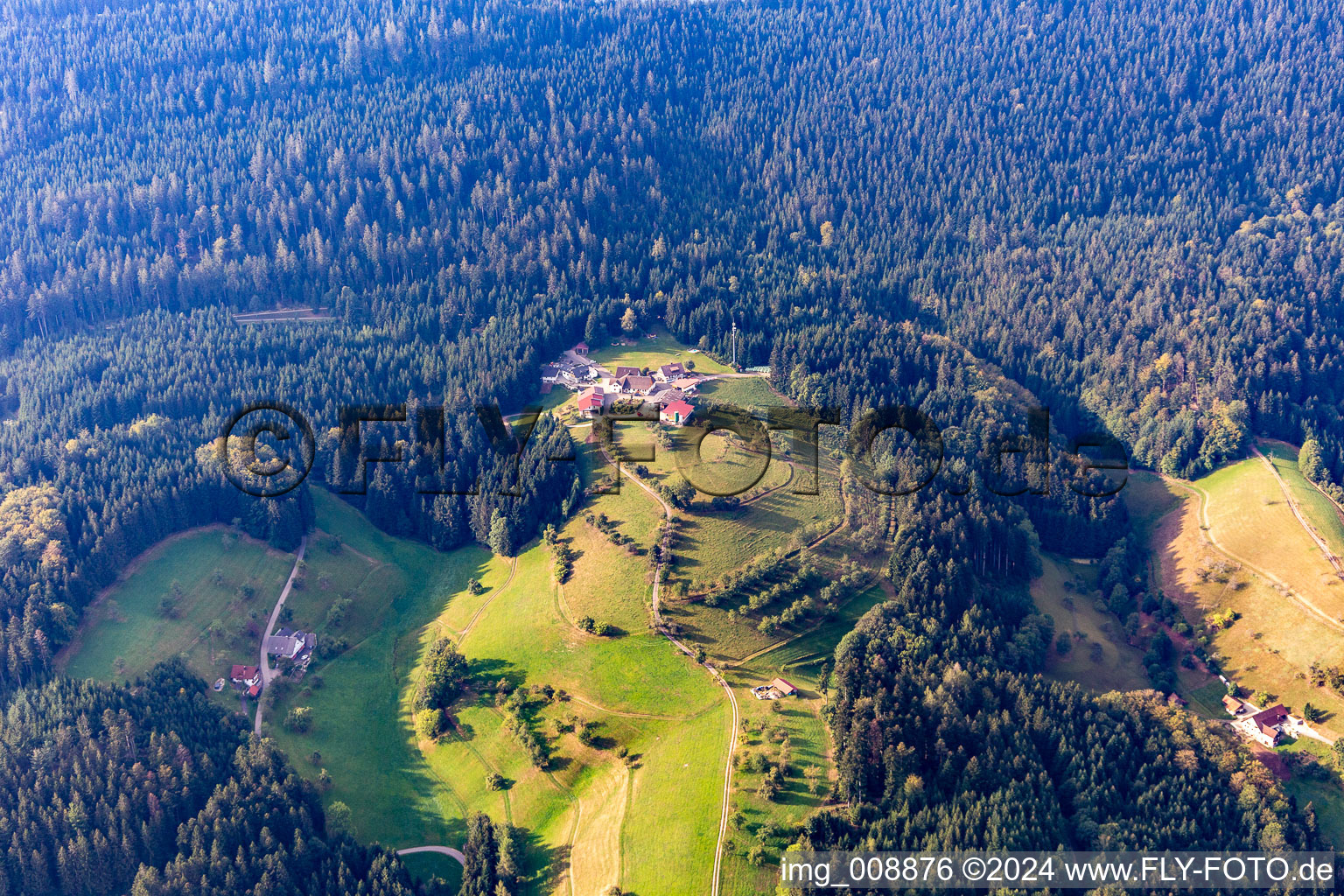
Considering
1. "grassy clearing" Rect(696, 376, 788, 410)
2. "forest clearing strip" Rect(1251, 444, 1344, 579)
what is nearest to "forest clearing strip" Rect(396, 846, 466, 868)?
"grassy clearing" Rect(696, 376, 788, 410)

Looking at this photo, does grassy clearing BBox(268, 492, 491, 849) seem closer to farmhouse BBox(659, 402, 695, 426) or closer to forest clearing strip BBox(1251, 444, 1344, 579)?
farmhouse BBox(659, 402, 695, 426)

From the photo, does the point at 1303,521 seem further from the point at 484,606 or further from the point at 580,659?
the point at 484,606

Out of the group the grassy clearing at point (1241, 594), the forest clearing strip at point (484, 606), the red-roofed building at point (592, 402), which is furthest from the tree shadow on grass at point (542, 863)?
the grassy clearing at point (1241, 594)

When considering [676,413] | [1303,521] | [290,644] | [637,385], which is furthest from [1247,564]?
[290,644]

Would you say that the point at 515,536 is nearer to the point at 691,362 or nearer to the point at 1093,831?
the point at 691,362

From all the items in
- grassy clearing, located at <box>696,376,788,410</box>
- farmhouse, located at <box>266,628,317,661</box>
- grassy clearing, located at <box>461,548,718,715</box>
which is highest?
grassy clearing, located at <box>696,376,788,410</box>
